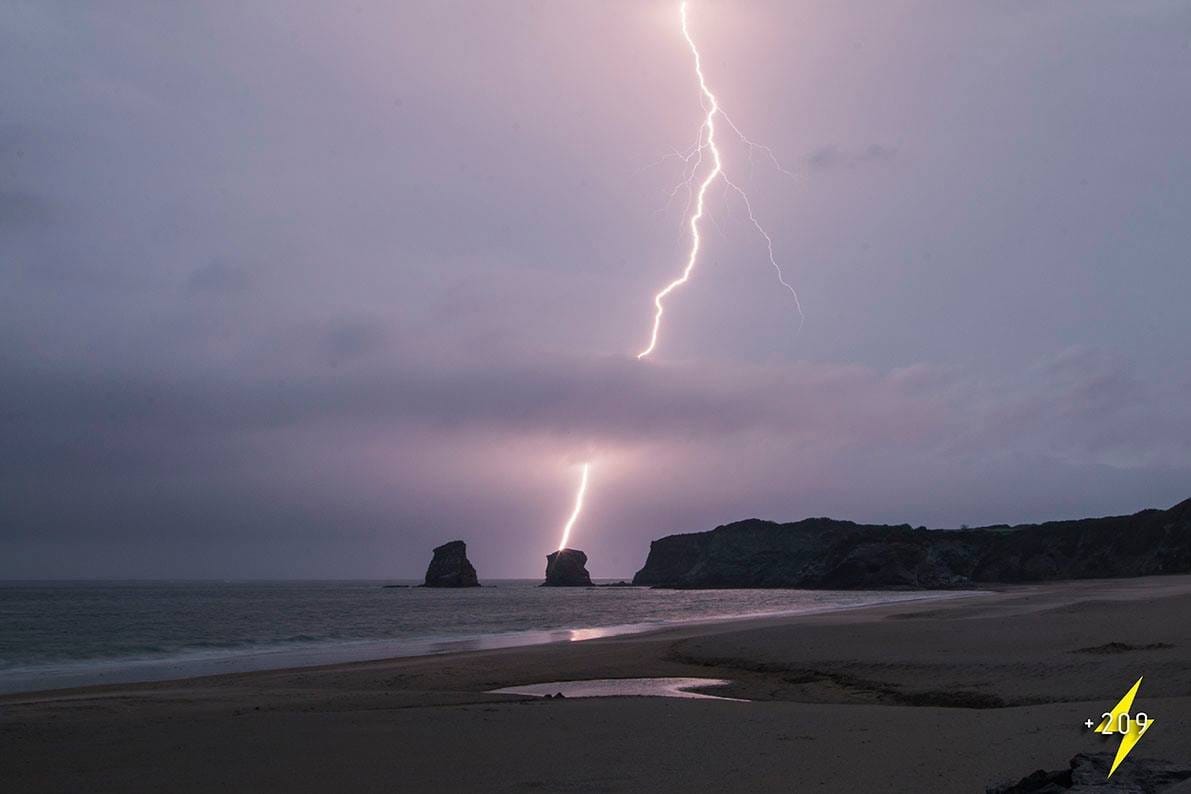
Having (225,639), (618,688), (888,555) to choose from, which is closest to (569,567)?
(888,555)

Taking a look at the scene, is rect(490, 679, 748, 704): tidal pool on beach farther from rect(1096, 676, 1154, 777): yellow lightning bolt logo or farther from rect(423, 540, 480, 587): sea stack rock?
rect(423, 540, 480, 587): sea stack rock

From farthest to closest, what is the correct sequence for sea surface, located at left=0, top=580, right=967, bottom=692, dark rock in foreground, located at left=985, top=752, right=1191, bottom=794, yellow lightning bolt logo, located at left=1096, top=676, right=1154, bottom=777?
sea surface, located at left=0, top=580, right=967, bottom=692
yellow lightning bolt logo, located at left=1096, top=676, right=1154, bottom=777
dark rock in foreground, located at left=985, top=752, right=1191, bottom=794

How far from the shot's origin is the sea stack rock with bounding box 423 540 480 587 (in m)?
161

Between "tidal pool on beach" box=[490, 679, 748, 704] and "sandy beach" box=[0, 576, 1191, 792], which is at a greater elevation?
"sandy beach" box=[0, 576, 1191, 792]

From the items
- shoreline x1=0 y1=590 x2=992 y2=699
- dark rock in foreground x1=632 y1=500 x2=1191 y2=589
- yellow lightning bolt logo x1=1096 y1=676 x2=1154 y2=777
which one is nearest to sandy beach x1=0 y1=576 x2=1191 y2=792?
yellow lightning bolt logo x1=1096 y1=676 x2=1154 y2=777

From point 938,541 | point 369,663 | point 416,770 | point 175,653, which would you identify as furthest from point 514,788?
point 938,541

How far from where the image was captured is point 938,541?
399ft

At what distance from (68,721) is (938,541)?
12256cm

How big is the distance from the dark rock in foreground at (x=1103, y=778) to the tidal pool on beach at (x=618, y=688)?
979 centimetres

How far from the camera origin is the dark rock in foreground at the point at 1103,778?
17.6 ft

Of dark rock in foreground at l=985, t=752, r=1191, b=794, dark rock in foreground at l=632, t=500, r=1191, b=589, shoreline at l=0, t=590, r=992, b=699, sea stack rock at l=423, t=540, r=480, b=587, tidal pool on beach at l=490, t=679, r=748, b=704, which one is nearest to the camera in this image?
dark rock in foreground at l=985, t=752, r=1191, b=794

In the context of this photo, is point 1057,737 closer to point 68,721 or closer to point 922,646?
point 922,646

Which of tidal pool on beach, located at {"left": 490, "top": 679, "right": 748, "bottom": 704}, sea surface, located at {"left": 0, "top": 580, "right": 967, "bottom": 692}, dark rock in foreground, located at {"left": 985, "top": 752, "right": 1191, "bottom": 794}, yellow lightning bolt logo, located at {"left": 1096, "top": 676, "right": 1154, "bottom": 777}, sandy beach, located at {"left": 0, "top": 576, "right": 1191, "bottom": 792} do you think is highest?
dark rock in foreground, located at {"left": 985, "top": 752, "right": 1191, "bottom": 794}

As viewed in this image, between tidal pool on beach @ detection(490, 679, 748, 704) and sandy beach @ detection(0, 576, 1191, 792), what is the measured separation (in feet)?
2.70
